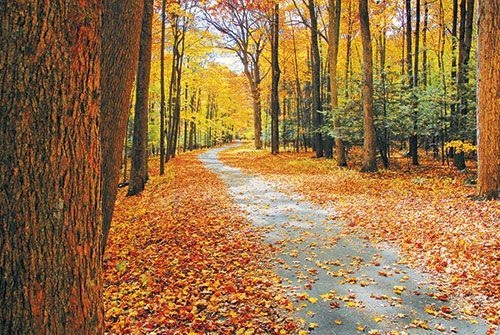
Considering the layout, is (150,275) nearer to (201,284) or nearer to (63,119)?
(201,284)

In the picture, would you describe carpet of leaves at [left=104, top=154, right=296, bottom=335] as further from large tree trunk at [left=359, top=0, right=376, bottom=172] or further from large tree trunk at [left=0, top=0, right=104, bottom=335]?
large tree trunk at [left=359, top=0, right=376, bottom=172]

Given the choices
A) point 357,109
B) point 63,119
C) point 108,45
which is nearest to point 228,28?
point 357,109

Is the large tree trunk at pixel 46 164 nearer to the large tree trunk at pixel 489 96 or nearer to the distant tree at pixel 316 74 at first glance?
the large tree trunk at pixel 489 96

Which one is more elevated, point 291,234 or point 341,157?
point 341,157

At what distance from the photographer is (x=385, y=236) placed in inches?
254

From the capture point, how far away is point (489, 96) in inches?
314

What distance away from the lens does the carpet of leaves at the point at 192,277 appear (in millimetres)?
4129

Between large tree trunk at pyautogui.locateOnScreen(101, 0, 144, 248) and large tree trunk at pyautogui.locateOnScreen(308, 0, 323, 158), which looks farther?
large tree trunk at pyautogui.locateOnScreen(308, 0, 323, 158)

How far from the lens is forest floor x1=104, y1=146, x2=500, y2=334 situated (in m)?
4.02

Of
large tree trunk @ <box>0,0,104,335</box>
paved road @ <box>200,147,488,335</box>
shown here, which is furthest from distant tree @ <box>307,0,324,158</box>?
large tree trunk @ <box>0,0,104,335</box>

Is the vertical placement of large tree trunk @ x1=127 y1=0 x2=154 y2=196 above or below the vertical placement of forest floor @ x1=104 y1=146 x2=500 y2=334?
above

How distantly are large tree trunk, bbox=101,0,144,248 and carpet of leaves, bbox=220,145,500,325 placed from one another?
4501 mm

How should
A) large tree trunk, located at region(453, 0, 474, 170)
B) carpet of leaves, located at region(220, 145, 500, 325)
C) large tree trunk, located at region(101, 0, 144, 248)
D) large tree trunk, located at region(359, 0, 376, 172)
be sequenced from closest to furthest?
large tree trunk, located at region(101, 0, 144, 248)
carpet of leaves, located at region(220, 145, 500, 325)
large tree trunk, located at region(453, 0, 474, 170)
large tree trunk, located at region(359, 0, 376, 172)

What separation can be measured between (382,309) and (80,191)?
3643 millimetres
